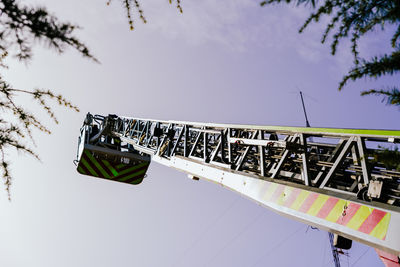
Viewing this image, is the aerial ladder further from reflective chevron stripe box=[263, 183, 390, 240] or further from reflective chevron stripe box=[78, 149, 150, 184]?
reflective chevron stripe box=[78, 149, 150, 184]

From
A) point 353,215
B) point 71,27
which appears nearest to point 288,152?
point 353,215

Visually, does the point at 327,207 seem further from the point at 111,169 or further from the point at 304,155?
the point at 111,169

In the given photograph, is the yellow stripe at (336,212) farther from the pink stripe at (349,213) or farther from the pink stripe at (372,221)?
the pink stripe at (372,221)

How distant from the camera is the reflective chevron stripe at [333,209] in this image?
220cm

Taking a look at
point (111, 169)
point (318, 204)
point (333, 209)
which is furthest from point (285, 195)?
point (111, 169)

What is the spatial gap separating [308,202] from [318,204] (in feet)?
0.42

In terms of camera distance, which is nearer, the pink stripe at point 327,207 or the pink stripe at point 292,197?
the pink stripe at point 327,207

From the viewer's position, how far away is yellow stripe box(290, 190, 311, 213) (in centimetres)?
288

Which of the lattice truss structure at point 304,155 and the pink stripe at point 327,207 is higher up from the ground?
the lattice truss structure at point 304,155

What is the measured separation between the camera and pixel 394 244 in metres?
2.02

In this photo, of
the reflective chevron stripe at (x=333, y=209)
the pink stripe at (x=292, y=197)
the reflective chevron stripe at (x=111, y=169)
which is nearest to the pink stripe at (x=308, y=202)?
the reflective chevron stripe at (x=333, y=209)

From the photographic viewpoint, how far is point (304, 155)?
3359 mm

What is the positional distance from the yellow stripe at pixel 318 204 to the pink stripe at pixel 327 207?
0.10 feet

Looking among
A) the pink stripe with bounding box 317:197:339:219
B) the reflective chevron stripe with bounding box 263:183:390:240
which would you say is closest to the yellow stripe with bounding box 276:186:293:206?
the reflective chevron stripe with bounding box 263:183:390:240
